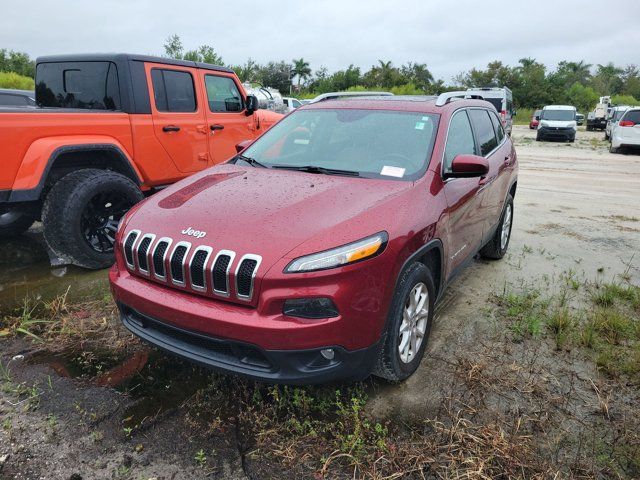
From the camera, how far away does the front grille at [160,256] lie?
8.27ft

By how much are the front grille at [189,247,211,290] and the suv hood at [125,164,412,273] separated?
0.16 feet

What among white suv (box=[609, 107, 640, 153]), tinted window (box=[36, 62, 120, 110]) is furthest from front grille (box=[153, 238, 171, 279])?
white suv (box=[609, 107, 640, 153])

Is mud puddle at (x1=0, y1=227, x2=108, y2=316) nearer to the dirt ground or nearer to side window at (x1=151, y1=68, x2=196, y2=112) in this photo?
the dirt ground

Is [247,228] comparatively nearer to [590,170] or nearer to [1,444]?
[1,444]

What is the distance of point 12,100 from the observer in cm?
725

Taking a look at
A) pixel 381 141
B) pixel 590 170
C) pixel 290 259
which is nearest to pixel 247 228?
pixel 290 259

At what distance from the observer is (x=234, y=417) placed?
2574mm

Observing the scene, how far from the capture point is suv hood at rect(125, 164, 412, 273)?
239 centimetres

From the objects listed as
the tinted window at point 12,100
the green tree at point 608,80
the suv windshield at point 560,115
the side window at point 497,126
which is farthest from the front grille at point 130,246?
the green tree at point 608,80

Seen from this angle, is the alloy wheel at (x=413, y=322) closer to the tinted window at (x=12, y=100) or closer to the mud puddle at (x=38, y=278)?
the mud puddle at (x=38, y=278)

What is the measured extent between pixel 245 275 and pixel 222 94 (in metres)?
4.41

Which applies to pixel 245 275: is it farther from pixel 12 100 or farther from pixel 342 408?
pixel 12 100

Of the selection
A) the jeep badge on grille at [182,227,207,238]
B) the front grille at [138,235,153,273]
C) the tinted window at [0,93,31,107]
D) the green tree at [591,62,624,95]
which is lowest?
the front grille at [138,235,153,273]

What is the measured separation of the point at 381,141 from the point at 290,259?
1.48 meters
